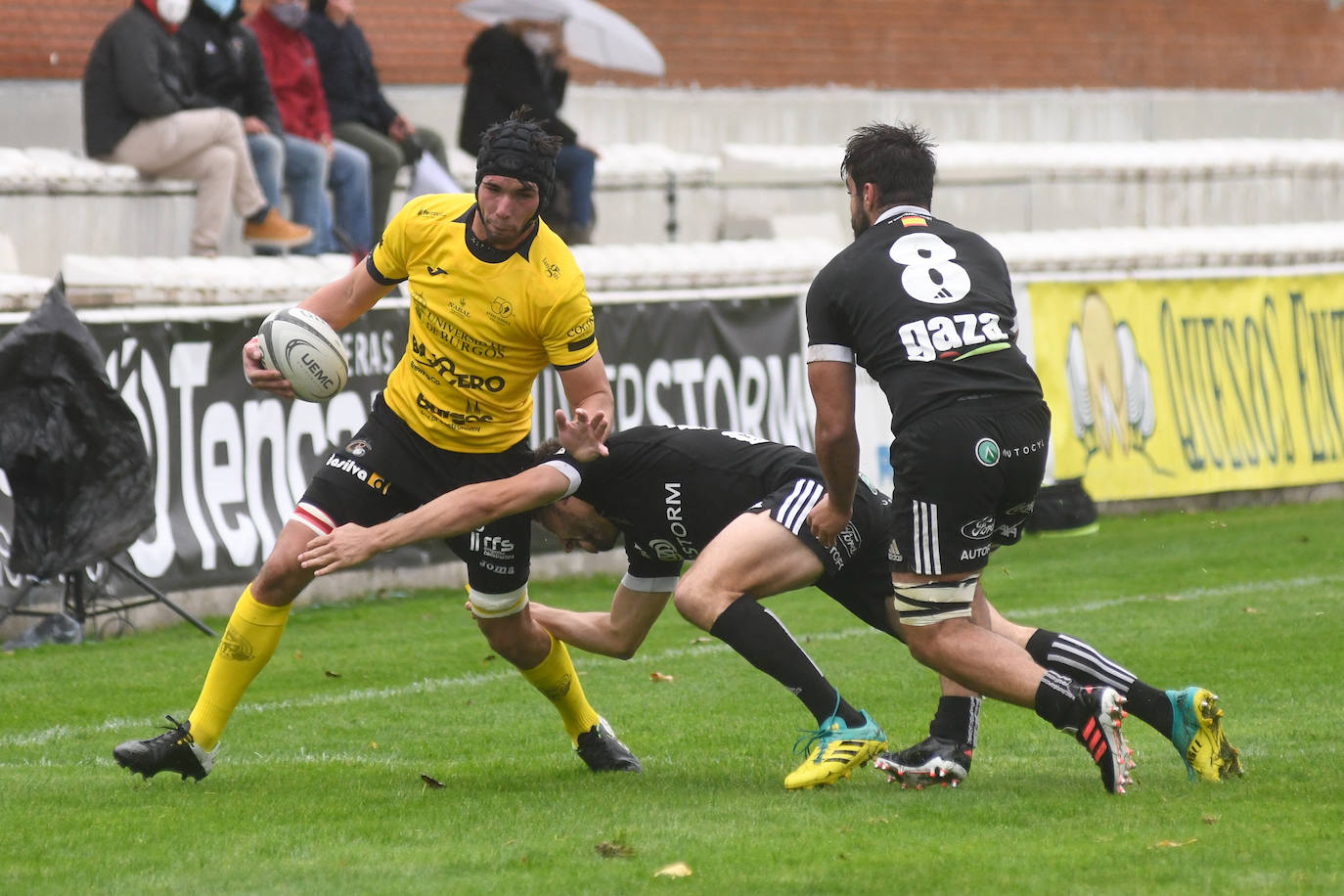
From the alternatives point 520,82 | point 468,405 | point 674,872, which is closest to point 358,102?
point 520,82

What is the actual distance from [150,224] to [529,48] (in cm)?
324

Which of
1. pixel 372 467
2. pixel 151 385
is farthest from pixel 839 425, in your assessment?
pixel 151 385

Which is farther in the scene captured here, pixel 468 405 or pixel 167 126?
pixel 167 126

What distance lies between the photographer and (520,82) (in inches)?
586

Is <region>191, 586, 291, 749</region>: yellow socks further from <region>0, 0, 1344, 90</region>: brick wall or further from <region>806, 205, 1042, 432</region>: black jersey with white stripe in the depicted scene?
<region>0, 0, 1344, 90</region>: brick wall

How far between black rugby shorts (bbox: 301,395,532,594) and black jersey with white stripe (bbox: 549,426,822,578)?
325 millimetres

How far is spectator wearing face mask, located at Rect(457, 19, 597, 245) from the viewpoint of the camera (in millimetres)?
14852

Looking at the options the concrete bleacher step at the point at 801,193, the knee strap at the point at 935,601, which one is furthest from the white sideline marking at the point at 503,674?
the concrete bleacher step at the point at 801,193

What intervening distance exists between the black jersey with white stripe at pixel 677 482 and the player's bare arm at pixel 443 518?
24 cm

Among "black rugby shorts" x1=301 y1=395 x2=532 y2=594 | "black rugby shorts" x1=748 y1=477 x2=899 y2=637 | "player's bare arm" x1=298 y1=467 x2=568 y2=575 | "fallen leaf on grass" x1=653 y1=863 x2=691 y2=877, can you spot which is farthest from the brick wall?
"fallen leaf on grass" x1=653 y1=863 x2=691 y2=877

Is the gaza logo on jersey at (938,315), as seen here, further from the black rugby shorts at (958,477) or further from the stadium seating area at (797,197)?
the stadium seating area at (797,197)

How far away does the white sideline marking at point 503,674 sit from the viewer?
7898 mm

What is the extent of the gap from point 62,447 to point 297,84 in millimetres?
5146

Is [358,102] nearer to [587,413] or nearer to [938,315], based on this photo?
[587,413]
